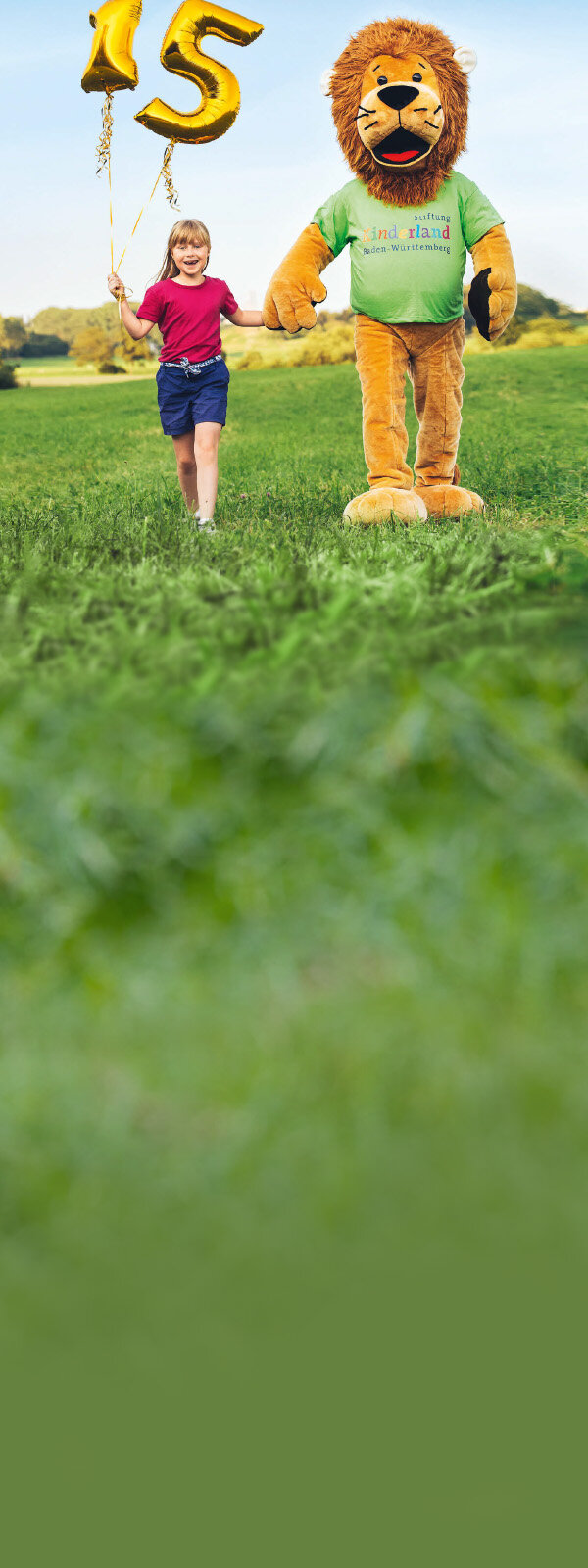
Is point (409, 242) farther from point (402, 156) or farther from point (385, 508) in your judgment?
point (385, 508)

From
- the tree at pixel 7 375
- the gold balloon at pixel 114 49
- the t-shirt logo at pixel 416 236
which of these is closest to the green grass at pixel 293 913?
the t-shirt logo at pixel 416 236

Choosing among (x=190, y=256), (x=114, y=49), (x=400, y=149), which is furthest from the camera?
(x=190, y=256)

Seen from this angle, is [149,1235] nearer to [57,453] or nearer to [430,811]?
[430,811]

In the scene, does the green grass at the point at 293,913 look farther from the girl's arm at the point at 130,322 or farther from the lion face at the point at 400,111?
the lion face at the point at 400,111

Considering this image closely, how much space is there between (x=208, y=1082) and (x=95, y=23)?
5720 mm

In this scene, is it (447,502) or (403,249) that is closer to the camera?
(403,249)

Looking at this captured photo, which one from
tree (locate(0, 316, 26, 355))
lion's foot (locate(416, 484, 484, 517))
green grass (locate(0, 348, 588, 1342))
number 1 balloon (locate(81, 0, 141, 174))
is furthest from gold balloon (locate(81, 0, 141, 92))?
tree (locate(0, 316, 26, 355))

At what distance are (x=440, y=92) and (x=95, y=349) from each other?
2257 centimetres

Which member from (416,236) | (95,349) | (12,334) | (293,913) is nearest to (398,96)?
(416,236)

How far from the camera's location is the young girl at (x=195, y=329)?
5.73m

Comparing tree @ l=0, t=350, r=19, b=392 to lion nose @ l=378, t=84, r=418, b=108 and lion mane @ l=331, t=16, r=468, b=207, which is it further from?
lion nose @ l=378, t=84, r=418, b=108

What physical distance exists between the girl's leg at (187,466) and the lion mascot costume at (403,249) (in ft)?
2.66

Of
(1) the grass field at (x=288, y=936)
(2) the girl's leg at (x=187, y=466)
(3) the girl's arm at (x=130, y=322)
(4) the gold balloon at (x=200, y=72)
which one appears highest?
(4) the gold balloon at (x=200, y=72)

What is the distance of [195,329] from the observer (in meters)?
5.77
